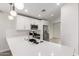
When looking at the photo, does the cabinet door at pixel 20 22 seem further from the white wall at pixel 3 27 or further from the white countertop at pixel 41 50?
the white countertop at pixel 41 50

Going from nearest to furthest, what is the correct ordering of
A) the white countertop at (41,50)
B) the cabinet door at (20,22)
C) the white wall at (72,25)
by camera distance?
the white countertop at (41,50) → the white wall at (72,25) → the cabinet door at (20,22)

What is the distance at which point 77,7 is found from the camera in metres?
1.51

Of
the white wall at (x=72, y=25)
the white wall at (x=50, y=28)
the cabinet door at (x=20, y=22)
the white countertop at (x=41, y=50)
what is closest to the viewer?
the white countertop at (x=41, y=50)

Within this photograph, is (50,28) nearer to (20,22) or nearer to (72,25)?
(20,22)

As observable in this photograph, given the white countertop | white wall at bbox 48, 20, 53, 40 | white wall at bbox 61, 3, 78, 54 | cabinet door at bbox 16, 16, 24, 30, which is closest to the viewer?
the white countertop

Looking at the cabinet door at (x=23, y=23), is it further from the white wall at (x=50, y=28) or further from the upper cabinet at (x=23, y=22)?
the white wall at (x=50, y=28)

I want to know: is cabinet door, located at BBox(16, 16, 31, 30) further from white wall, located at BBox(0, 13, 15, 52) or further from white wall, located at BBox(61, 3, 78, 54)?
white wall, located at BBox(61, 3, 78, 54)

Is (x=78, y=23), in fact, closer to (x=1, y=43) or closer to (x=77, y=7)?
(x=77, y=7)

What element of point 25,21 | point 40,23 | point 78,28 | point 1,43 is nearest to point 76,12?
point 78,28

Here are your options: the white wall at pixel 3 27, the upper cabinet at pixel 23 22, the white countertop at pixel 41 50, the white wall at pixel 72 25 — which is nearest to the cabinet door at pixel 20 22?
the upper cabinet at pixel 23 22

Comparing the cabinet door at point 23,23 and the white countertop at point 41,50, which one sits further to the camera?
the cabinet door at point 23,23

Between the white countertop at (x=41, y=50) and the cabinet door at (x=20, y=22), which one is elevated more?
the cabinet door at (x=20, y=22)

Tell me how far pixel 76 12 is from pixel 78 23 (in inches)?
10.8

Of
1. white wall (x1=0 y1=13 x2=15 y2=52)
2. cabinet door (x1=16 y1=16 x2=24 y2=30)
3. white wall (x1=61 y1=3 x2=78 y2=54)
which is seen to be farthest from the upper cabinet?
white wall (x1=61 y1=3 x2=78 y2=54)
